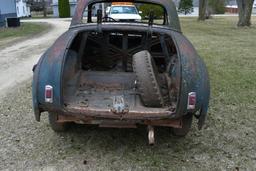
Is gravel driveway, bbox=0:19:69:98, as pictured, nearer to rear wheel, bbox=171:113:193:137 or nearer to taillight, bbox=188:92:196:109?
rear wheel, bbox=171:113:193:137

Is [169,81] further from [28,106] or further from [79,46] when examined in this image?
[28,106]

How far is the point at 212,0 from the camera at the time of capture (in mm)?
51594

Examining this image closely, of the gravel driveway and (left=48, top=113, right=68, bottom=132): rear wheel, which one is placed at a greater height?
(left=48, top=113, right=68, bottom=132): rear wheel

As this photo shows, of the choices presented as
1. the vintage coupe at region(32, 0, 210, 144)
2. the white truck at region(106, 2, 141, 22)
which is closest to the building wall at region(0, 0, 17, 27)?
the white truck at region(106, 2, 141, 22)

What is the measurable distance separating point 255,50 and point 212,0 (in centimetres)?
3973

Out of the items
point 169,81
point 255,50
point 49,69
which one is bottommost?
point 255,50

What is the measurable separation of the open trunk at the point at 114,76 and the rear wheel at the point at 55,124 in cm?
27

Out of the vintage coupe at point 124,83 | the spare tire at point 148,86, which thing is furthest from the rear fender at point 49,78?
the spare tire at point 148,86

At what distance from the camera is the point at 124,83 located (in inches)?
217

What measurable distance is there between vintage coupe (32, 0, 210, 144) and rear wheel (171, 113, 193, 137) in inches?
0.4

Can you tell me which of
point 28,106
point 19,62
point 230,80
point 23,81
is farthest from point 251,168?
point 19,62

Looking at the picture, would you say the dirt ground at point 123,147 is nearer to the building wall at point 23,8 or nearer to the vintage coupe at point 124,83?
the vintage coupe at point 124,83

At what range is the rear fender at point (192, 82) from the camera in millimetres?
4246

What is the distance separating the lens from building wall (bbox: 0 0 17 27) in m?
26.3
